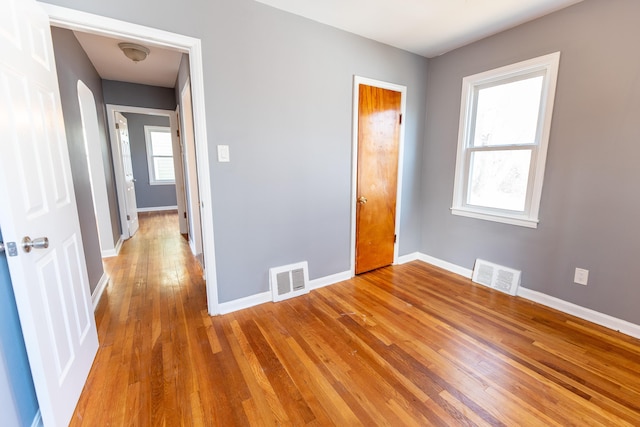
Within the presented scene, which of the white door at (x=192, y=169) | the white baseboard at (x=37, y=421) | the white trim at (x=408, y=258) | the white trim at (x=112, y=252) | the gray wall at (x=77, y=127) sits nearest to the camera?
the white baseboard at (x=37, y=421)

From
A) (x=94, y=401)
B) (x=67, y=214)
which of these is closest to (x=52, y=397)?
(x=94, y=401)

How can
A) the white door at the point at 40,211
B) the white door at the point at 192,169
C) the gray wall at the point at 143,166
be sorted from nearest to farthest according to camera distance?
the white door at the point at 40,211 → the white door at the point at 192,169 → the gray wall at the point at 143,166

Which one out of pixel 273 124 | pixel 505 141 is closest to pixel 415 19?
pixel 505 141

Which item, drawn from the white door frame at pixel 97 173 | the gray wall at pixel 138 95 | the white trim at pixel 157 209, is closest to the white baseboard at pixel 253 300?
the white door frame at pixel 97 173

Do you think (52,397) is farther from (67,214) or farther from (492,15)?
(492,15)

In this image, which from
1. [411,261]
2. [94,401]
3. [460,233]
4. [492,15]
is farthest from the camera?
[411,261]

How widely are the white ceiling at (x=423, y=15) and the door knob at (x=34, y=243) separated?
7.05ft

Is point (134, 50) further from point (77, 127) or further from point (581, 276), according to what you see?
point (581, 276)

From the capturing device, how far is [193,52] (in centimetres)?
197

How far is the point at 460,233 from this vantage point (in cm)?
315

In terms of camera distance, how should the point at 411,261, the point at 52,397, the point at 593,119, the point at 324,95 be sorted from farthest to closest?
the point at 411,261, the point at 324,95, the point at 593,119, the point at 52,397

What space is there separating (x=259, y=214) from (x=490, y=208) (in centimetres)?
→ 239

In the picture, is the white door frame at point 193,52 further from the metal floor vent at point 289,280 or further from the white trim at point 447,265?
the white trim at point 447,265

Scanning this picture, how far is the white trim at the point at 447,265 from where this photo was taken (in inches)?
122
